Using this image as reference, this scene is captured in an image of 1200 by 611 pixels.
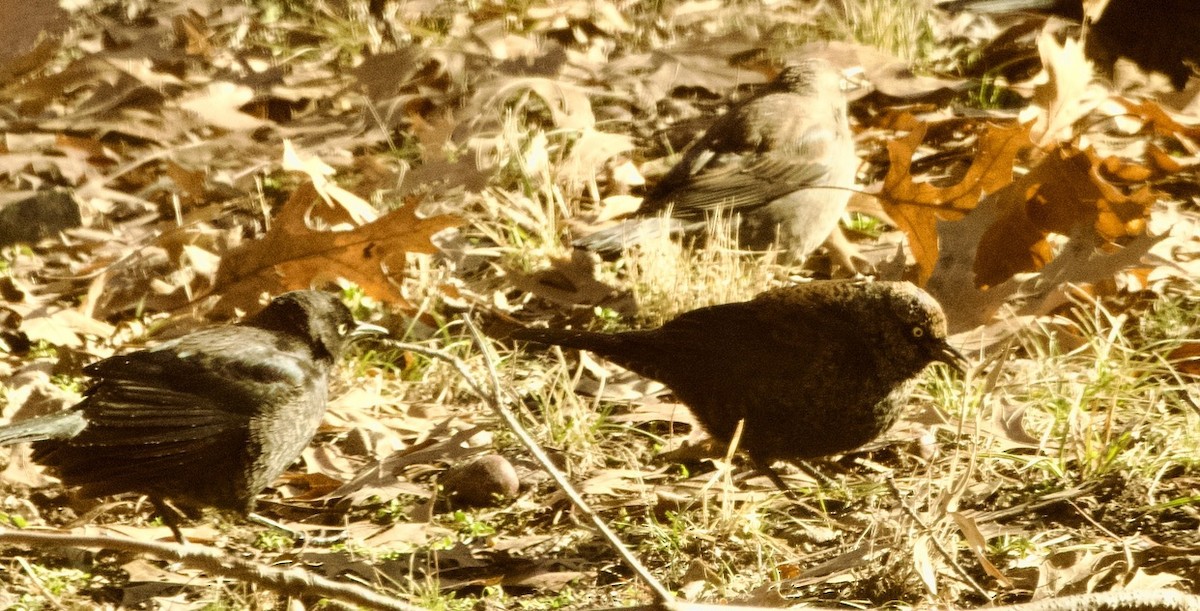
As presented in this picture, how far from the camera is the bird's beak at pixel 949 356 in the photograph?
3.63 m

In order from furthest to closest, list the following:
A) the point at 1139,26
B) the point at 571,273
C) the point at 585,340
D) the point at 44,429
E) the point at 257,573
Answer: the point at 571,273
the point at 1139,26
the point at 585,340
the point at 44,429
the point at 257,573

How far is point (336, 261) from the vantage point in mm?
4695

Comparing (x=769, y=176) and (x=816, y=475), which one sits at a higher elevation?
(x=769, y=176)

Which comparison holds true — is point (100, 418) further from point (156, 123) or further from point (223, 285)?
point (156, 123)

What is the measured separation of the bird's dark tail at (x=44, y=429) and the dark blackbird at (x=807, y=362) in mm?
1621

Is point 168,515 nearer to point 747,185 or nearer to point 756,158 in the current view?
point 747,185

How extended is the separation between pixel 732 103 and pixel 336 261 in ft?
8.87

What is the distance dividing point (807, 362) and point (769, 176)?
1992mm

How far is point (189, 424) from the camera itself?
3715 millimetres

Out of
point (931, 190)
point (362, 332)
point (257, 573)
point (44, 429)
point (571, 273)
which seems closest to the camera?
point (257, 573)

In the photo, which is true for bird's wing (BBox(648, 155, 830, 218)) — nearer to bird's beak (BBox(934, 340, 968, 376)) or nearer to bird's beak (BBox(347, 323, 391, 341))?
bird's beak (BBox(347, 323, 391, 341))

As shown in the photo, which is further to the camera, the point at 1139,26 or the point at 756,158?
the point at 756,158

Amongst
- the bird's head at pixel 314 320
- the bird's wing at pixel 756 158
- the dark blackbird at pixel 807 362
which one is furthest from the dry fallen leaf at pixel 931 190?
the bird's head at pixel 314 320

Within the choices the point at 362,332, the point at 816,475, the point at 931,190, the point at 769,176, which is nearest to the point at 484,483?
the point at 362,332
